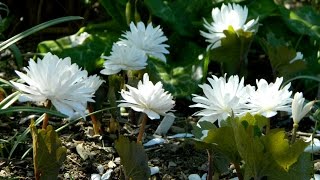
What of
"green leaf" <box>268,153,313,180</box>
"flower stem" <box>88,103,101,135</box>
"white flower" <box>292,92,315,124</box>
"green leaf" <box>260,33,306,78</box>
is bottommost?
"flower stem" <box>88,103,101,135</box>

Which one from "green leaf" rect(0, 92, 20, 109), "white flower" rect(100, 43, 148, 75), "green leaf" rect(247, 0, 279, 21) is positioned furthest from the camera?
"green leaf" rect(247, 0, 279, 21)

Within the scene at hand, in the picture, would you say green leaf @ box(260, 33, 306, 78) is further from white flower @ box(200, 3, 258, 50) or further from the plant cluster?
white flower @ box(200, 3, 258, 50)

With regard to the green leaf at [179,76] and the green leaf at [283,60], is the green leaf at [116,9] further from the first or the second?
the green leaf at [283,60]

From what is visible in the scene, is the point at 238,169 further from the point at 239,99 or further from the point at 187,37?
the point at 187,37

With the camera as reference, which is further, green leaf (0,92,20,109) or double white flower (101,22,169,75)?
double white flower (101,22,169,75)

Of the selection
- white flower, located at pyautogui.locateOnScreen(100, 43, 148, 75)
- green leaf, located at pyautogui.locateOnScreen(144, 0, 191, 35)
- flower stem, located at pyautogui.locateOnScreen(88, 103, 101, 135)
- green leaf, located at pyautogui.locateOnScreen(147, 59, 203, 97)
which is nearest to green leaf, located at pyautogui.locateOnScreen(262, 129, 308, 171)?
white flower, located at pyautogui.locateOnScreen(100, 43, 148, 75)

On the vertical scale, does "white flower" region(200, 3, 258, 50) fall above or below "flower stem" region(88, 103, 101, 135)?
above

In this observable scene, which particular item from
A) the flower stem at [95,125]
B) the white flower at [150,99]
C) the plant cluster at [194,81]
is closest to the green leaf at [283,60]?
the plant cluster at [194,81]
